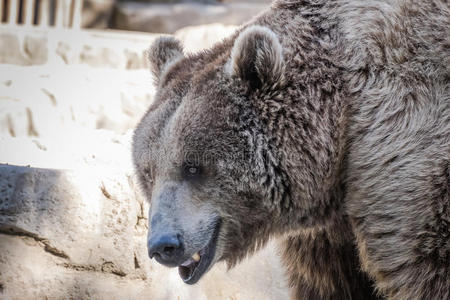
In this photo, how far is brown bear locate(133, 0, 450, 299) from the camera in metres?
3.35

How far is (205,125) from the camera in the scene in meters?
3.46

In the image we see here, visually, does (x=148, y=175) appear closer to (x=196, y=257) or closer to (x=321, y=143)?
(x=196, y=257)

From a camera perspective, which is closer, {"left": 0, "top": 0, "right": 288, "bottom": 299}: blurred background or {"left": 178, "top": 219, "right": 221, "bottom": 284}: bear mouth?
{"left": 178, "top": 219, "right": 221, "bottom": 284}: bear mouth

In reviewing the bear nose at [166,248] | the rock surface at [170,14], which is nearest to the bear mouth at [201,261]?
the bear nose at [166,248]

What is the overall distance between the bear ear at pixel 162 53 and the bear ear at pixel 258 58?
780 mm

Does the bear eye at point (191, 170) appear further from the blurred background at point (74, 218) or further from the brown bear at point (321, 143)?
the blurred background at point (74, 218)

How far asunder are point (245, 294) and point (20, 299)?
5.26 feet

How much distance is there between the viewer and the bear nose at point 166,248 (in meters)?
3.27

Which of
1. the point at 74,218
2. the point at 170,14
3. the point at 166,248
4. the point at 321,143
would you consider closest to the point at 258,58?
the point at 321,143

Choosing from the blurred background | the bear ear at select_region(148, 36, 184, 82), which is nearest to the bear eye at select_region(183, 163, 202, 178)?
the bear ear at select_region(148, 36, 184, 82)

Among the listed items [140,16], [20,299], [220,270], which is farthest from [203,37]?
[20,299]

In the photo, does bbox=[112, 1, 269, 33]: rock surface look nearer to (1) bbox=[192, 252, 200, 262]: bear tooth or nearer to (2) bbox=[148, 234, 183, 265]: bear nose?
(1) bbox=[192, 252, 200, 262]: bear tooth

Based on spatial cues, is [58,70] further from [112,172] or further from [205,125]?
[205,125]

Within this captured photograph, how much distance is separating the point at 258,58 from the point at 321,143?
21.2 inches
